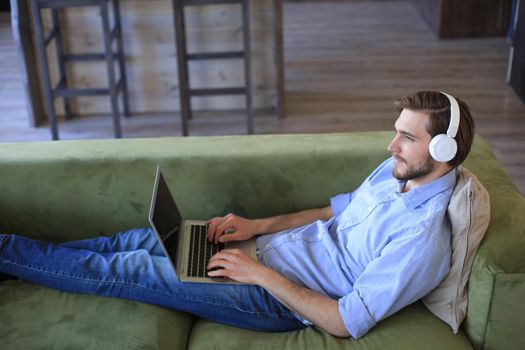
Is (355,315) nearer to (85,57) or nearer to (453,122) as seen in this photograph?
(453,122)

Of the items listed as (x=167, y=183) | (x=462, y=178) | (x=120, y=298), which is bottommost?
(x=120, y=298)

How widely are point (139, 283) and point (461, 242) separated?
85 cm

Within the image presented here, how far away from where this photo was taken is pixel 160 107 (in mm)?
4367

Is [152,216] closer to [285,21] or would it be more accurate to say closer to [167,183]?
[167,183]

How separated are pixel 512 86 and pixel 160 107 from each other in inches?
86.1

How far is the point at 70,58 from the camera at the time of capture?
4172 millimetres

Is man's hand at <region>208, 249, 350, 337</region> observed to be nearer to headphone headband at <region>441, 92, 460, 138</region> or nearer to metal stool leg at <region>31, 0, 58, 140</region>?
headphone headband at <region>441, 92, 460, 138</region>

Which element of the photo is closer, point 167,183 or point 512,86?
point 167,183

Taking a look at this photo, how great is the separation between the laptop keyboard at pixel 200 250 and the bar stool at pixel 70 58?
184 cm

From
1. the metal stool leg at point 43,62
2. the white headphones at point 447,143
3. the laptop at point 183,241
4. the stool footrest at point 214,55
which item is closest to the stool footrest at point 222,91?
the stool footrest at point 214,55

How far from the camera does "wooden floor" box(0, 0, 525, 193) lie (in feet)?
13.5

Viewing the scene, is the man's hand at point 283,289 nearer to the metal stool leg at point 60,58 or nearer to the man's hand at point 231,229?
the man's hand at point 231,229

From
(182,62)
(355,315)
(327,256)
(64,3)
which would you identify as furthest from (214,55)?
(355,315)

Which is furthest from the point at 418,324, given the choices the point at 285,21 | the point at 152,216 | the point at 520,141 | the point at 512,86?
the point at 285,21
